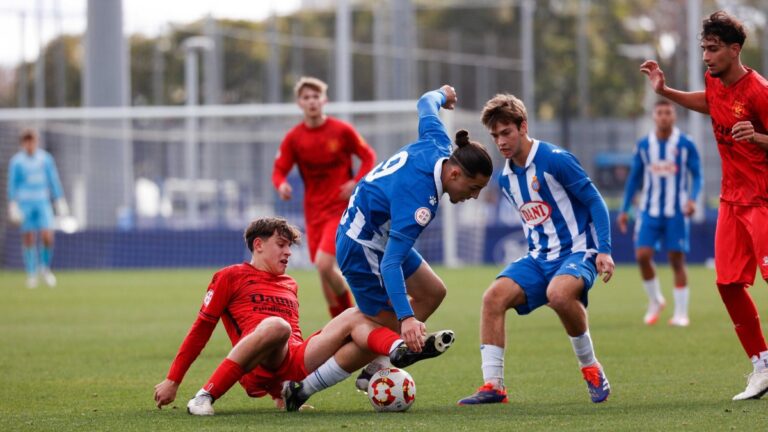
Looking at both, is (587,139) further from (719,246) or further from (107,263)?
(719,246)

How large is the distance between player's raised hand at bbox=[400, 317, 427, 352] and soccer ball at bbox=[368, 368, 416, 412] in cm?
66

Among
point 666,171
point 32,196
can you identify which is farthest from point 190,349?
point 32,196

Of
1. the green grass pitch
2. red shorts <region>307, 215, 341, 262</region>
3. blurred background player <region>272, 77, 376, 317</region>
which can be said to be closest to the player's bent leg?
the green grass pitch

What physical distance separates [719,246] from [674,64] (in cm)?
3135

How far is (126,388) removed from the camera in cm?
815

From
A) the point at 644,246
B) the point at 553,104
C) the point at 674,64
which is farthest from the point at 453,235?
the point at 553,104

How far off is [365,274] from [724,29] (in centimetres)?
246

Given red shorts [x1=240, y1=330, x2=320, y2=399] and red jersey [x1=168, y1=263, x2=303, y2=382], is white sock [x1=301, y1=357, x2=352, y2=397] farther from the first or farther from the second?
red jersey [x1=168, y1=263, x2=303, y2=382]

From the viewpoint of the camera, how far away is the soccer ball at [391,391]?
6.76m

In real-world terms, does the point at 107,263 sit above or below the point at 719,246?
below

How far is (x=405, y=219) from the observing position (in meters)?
6.22

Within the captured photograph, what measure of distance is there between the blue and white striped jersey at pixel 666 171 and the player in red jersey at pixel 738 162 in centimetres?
544

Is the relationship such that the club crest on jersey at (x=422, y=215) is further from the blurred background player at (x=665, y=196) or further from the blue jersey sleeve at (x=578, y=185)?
the blurred background player at (x=665, y=196)

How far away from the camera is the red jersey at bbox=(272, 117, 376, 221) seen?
11.5 m
